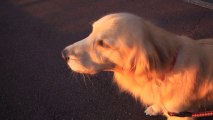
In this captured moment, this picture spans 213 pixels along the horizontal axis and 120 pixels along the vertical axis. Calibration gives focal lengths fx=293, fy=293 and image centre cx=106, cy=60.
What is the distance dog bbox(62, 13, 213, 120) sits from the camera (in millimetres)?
2645

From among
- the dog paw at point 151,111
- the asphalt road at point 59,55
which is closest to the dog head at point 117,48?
the dog paw at point 151,111

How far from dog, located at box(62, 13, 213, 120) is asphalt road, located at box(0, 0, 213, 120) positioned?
3.57ft

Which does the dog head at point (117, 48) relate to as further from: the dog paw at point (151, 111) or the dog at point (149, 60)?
the dog paw at point (151, 111)

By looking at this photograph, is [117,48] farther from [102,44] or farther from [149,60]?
[149,60]

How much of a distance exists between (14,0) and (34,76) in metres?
3.55

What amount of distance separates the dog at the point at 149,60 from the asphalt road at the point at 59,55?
109 centimetres

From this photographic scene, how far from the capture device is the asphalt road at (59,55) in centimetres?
436

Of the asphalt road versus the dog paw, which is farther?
the asphalt road

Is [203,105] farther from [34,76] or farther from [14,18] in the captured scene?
[14,18]

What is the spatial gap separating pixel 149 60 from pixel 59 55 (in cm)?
305

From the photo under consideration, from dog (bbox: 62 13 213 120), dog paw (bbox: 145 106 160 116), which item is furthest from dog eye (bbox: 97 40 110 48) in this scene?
dog paw (bbox: 145 106 160 116)

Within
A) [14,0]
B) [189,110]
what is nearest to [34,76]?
[189,110]

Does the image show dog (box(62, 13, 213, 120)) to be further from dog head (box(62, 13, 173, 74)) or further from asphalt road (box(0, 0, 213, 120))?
asphalt road (box(0, 0, 213, 120))

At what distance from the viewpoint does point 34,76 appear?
5043mm
